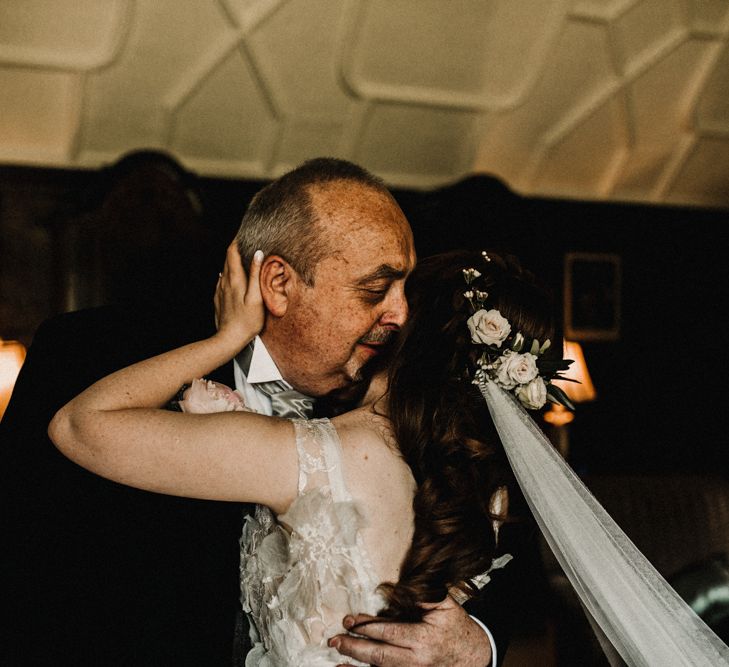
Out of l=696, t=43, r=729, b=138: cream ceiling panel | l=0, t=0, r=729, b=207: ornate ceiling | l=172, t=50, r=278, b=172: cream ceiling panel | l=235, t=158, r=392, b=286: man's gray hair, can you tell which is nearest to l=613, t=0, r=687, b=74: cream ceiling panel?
l=0, t=0, r=729, b=207: ornate ceiling

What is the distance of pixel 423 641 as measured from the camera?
176 cm

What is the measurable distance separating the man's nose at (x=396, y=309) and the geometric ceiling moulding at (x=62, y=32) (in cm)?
307

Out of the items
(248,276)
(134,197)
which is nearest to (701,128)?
(134,197)

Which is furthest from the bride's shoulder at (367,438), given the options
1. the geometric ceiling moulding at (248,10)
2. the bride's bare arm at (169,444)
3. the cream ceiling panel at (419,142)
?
the cream ceiling panel at (419,142)

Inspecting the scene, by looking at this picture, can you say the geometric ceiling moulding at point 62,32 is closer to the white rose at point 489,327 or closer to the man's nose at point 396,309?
the man's nose at point 396,309

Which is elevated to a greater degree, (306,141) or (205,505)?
(306,141)

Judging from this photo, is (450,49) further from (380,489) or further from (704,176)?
(380,489)

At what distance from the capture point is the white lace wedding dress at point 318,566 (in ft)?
5.44

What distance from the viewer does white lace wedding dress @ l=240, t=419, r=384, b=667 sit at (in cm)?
166

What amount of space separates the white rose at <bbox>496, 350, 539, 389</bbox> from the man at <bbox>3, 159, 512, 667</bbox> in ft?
0.97

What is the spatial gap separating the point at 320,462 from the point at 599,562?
0.67 m

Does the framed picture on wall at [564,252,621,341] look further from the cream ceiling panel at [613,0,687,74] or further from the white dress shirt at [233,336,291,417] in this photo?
the white dress shirt at [233,336,291,417]

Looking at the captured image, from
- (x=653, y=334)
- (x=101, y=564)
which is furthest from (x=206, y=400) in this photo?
(x=653, y=334)

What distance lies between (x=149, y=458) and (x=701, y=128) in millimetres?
5474
